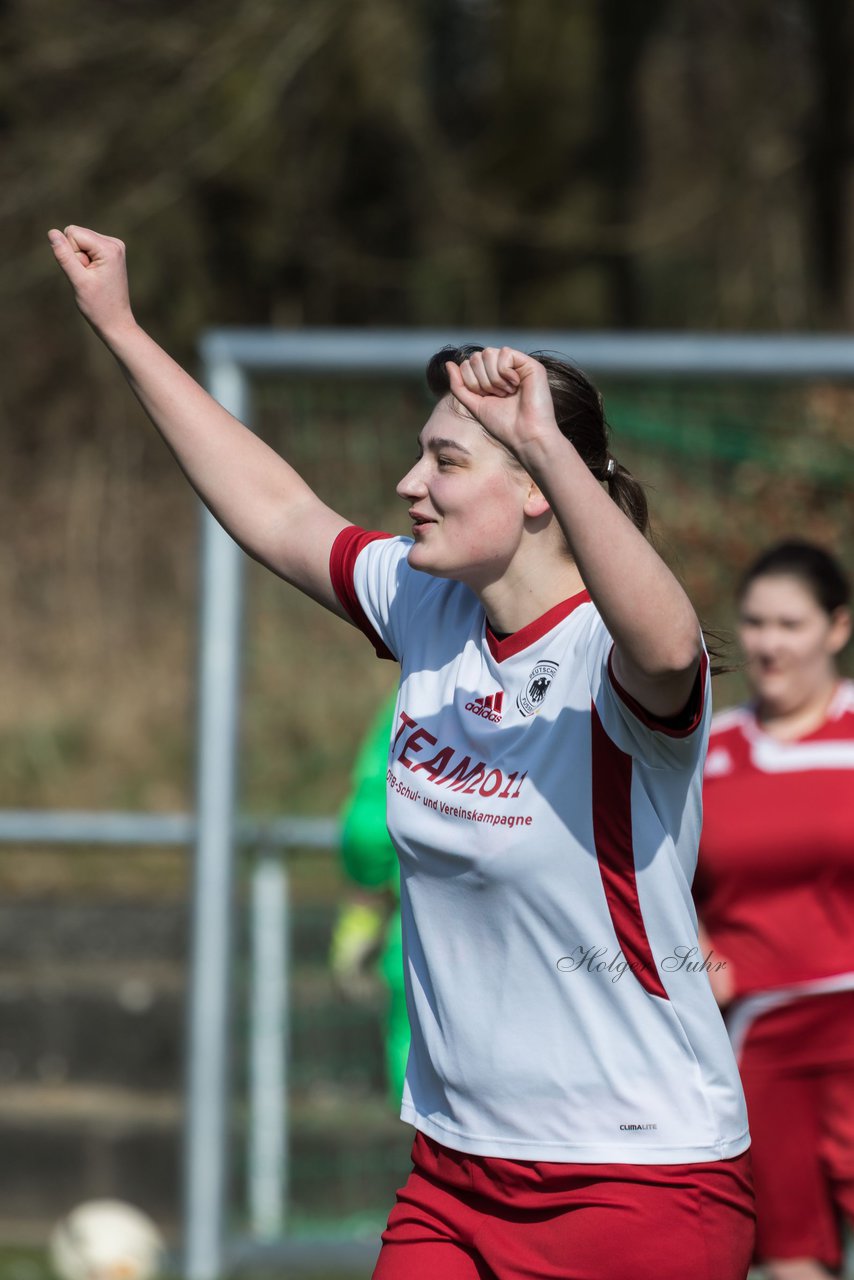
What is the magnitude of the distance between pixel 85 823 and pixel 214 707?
0.55 meters

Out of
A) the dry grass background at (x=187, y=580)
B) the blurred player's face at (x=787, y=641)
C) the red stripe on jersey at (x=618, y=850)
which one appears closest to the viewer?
the red stripe on jersey at (x=618, y=850)

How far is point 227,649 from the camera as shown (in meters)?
4.86

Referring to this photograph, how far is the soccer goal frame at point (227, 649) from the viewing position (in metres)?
4.76

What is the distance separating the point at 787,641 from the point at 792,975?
0.72 metres

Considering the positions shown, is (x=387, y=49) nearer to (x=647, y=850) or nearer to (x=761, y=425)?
(x=761, y=425)

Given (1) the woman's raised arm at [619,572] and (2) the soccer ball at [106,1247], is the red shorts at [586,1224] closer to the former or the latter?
(1) the woman's raised arm at [619,572]

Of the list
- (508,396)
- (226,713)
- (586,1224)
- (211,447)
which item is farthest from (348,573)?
(226,713)

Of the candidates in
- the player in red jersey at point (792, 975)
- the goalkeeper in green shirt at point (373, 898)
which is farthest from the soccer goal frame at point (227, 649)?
the player in red jersey at point (792, 975)

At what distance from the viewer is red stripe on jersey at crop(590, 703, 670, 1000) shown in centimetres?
215

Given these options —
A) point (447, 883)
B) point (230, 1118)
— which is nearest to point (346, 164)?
point (230, 1118)

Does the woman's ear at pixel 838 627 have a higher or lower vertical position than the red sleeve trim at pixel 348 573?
higher

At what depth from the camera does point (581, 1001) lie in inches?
86.4

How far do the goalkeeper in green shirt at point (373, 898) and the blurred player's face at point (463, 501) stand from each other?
1.58 m

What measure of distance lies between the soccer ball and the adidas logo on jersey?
307cm
